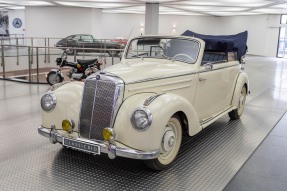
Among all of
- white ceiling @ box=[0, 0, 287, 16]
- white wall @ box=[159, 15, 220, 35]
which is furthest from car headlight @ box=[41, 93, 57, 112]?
white wall @ box=[159, 15, 220, 35]

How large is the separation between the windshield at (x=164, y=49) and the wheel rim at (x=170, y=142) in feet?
3.20

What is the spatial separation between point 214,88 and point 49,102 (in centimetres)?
215

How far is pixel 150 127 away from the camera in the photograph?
264 cm

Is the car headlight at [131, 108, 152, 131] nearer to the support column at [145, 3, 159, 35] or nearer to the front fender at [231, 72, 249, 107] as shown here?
the front fender at [231, 72, 249, 107]

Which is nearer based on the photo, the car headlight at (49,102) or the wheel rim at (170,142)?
the wheel rim at (170,142)

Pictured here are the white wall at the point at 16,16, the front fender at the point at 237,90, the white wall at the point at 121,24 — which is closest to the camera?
the front fender at the point at 237,90

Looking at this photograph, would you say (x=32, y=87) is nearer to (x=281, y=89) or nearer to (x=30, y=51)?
(x=30, y=51)

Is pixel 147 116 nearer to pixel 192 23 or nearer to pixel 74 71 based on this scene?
pixel 74 71

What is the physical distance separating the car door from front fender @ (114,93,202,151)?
910mm

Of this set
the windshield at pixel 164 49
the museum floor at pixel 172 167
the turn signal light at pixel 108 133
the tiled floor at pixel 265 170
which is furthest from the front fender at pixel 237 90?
the turn signal light at pixel 108 133

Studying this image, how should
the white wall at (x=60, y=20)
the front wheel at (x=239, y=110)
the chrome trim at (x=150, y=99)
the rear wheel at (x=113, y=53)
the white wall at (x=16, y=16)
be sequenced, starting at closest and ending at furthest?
the chrome trim at (x=150, y=99), the front wheel at (x=239, y=110), the rear wheel at (x=113, y=53), the white wall at (x=60, y=20), the white wall at (x=16, y=16)

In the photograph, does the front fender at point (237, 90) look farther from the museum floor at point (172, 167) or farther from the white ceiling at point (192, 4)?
the white ceiling at point (192, 4)

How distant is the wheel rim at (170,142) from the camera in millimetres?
2926

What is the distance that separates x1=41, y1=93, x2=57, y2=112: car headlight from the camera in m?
3.13
